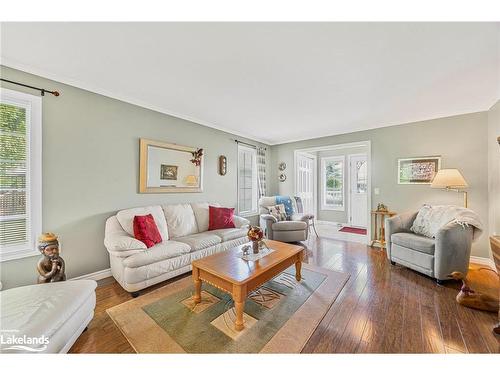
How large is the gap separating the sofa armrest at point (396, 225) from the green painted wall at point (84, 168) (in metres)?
3.70

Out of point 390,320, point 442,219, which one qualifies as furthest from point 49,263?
point 442,219

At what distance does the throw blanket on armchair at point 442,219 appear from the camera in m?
2.41

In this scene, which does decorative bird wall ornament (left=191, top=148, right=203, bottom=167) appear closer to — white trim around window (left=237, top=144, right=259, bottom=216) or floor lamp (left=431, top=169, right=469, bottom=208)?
white trim around window (left=237, top=144, right=259, bottom=216)

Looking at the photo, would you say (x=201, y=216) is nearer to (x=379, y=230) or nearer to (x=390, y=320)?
(x=390, y=320)

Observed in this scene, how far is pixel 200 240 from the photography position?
2.82 metres

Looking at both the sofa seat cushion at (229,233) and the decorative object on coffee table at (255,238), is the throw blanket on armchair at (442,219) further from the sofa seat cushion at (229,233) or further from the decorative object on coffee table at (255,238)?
the sofa seat cushion at (229,233)

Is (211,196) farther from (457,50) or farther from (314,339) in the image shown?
(457,50)

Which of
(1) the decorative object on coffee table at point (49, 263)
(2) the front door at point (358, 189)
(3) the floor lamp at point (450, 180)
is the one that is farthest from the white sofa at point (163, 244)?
(2) the front door at point (358, 189)

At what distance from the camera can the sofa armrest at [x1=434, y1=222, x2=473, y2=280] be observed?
7.70 feet

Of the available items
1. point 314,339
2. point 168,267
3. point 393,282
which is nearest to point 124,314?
point 168,267

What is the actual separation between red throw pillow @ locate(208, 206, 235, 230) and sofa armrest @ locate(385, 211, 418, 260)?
252 cm

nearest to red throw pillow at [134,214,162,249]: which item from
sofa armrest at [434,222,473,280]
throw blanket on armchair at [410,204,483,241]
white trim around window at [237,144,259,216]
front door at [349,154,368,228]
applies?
white trim around window at [237,144,259,216]

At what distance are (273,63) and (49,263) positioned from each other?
9.55ft
